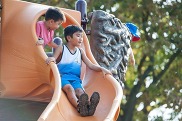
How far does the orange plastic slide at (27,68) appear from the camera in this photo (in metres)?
→ 8.10

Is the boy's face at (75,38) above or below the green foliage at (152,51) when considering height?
above

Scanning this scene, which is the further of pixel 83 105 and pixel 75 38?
pixel 75 38

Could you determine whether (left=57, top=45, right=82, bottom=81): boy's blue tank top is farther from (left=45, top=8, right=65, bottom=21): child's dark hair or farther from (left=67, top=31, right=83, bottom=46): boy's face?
(left=45, top=8, right=65, bottom=21): child's dark hair

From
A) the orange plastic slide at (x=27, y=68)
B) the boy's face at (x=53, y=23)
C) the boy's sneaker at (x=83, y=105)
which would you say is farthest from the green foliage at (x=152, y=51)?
the boy's sneaker at (x=83, y=105)

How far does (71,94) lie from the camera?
26.0 ft

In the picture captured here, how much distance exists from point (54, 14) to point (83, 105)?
4.02 ft

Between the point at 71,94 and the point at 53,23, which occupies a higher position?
the point at 53,23

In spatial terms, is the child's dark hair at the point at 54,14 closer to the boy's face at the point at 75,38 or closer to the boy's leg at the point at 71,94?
the boy's face at the point at 75,38

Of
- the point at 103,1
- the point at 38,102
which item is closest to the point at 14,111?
the point at 38,102

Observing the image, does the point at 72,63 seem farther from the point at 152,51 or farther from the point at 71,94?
the point at 152,51

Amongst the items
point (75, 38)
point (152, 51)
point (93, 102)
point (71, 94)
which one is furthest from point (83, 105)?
point (152, 51)

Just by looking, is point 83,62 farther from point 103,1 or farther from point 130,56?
point 103,1

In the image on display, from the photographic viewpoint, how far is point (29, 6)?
28.9 ft

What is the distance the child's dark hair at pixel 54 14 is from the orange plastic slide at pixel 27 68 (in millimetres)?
203
